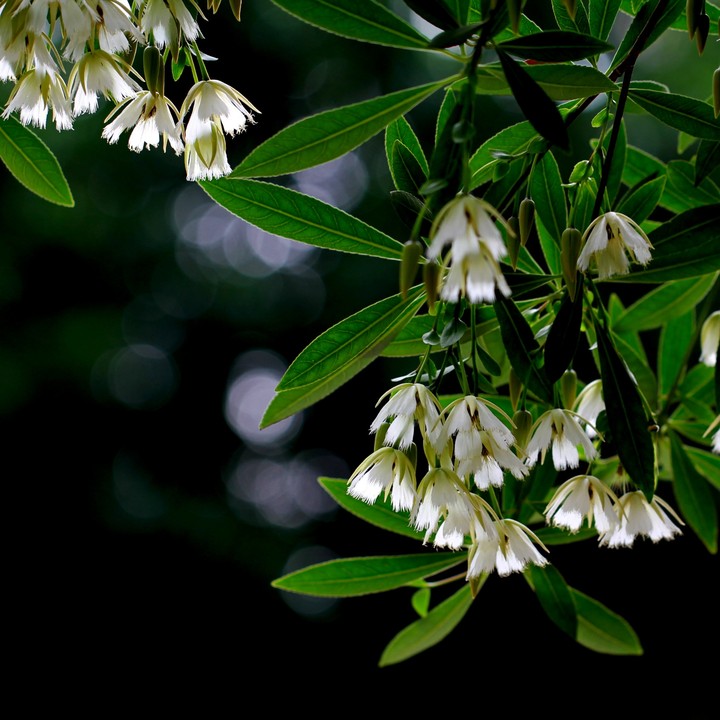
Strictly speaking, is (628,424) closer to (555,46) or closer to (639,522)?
(639,522)

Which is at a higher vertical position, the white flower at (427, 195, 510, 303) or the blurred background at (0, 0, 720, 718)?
the blurred background at (0, 0, 720, 718)

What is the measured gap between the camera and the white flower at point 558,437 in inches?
32.9

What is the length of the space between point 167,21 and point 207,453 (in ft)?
22.1

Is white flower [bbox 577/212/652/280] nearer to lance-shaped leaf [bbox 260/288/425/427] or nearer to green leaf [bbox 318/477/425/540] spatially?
lance-shaped leaf [bbox 260/288/425/427]

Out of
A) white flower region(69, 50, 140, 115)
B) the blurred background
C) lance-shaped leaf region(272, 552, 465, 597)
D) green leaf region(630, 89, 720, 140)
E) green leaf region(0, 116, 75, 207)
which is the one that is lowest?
lance-shaped leaf region(272, 552, 465, 597)

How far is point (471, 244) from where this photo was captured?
54cm

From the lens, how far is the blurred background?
6.90m

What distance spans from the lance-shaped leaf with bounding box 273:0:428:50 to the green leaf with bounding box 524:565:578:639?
2.33ft

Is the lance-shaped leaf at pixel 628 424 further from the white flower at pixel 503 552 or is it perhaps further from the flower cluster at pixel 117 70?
the flower cluster at pixel 117 70

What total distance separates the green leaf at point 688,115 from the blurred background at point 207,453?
18.7ft

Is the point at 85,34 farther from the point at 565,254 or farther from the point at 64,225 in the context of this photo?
the point at 64,225

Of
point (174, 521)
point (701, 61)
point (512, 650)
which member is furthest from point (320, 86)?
point (512, 650)

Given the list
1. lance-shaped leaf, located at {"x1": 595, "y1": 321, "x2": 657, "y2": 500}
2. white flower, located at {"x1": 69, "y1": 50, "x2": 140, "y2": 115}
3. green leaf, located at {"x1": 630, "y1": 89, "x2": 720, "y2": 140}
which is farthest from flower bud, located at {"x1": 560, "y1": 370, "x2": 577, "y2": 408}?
white flower, located at {"x1": 69, "y1": 50, "x2": 140, "y2": 115}

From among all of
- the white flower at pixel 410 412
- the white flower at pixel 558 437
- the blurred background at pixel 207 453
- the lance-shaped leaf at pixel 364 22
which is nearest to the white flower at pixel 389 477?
the white flower at pixel 410 412
